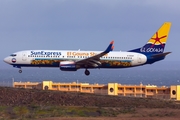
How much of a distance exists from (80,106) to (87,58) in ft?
55.6

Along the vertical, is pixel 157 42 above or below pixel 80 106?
above

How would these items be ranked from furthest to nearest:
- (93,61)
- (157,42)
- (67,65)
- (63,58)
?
(157,42)
(93,61)
(63,58)
(67,65)

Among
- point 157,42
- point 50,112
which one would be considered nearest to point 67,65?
point 157,42

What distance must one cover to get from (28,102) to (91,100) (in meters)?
6.65

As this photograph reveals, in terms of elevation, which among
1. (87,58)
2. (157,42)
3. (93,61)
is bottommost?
(93,61)

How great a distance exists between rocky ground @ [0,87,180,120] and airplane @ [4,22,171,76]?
478 inches

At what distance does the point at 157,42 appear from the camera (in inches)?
2889

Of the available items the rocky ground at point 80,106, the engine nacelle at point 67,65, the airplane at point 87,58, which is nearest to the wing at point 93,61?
the airplane at point 87,58

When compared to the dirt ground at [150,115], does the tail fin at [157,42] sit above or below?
above

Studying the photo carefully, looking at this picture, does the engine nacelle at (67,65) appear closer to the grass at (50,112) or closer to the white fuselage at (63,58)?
the white fuselage at (63,58)

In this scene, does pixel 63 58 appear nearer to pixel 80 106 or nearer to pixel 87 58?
pixel 87 58

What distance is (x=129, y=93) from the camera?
8519cm

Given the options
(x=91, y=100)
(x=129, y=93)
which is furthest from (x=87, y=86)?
(x=91, y=100)

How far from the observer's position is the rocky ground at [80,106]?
46.0 metres
